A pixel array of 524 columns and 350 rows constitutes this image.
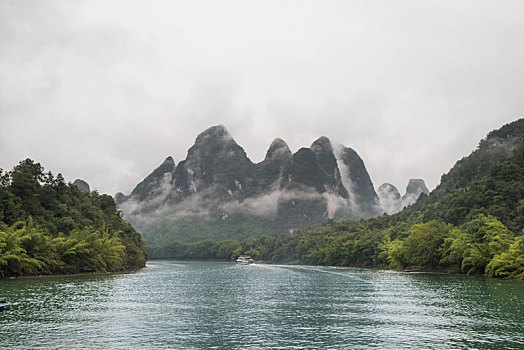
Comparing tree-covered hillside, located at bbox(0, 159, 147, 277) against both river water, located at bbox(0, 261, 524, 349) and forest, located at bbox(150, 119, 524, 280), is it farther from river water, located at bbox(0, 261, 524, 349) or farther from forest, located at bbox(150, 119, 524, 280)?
forest, located at bbox(150, 119, 524, 280)

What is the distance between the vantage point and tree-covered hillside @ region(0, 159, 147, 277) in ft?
183

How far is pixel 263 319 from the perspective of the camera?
29.7 m

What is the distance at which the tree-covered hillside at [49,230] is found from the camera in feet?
183

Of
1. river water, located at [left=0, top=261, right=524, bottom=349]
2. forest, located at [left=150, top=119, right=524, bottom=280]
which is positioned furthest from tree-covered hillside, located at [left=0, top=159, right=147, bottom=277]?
forest, located at [left=150, top=119, right=524, bottom=280]

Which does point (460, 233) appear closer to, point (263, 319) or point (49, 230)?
point (263, 319)

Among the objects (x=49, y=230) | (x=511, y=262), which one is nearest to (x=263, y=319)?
(x=511, y=262)

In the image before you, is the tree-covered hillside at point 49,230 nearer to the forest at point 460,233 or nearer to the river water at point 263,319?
the river water at point 263,319

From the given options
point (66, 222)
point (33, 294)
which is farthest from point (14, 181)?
point (33, 294)

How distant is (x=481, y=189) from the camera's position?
84.6 m

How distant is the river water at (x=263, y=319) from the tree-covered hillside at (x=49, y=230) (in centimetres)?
994

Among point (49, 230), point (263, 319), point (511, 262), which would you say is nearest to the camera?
point (263, 319)

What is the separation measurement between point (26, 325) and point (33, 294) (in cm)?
1524

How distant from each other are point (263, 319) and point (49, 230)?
169ft

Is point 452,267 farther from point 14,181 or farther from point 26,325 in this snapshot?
point 14,181
